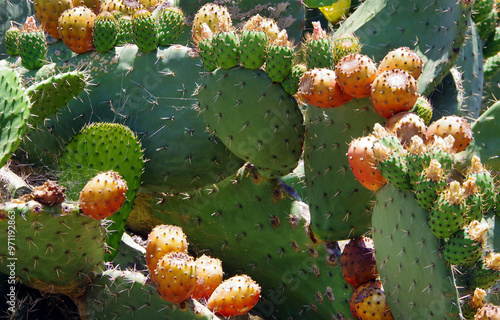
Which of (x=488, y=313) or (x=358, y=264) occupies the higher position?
(x=488, y=313)

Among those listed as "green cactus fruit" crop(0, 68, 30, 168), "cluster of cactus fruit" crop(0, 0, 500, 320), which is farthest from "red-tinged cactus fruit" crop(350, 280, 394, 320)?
"green cactus fruit" crop(0, 68, 30, 168)

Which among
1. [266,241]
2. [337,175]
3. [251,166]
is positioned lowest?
[266,241]

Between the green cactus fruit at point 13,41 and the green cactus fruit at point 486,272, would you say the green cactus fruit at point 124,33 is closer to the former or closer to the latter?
the green cactus fruit at point 13,41

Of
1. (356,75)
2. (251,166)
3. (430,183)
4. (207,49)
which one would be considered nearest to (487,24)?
(356,75)

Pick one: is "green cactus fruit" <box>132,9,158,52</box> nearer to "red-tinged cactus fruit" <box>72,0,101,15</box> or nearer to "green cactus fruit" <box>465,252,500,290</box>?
"red-tinged cactus fruit" <box>72,0,101,15</box>

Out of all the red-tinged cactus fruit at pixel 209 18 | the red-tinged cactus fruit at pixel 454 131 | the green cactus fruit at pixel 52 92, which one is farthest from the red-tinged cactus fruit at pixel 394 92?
the green cactus fruit at pixel 52 92

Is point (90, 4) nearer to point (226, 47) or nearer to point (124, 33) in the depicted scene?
point (124, 33)
